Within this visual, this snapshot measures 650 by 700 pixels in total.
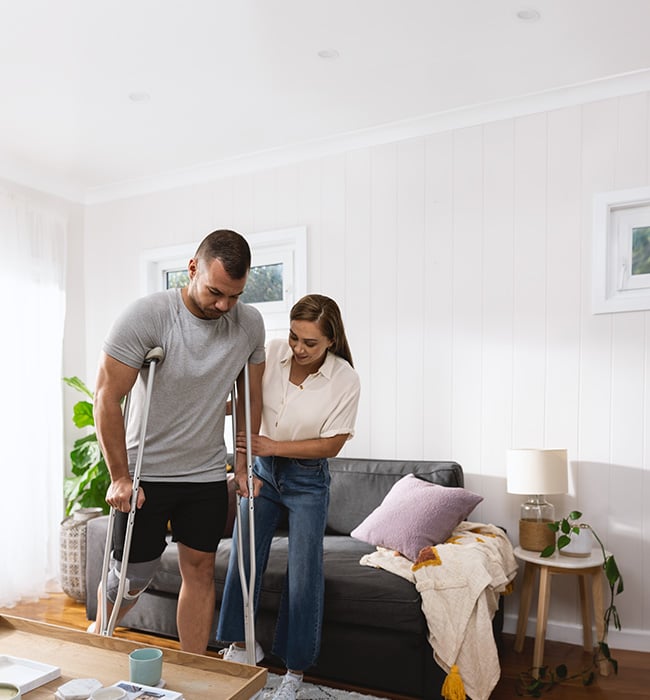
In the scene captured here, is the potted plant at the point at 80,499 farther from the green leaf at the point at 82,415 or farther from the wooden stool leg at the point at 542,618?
the wooden stool leg at the point at 542,618

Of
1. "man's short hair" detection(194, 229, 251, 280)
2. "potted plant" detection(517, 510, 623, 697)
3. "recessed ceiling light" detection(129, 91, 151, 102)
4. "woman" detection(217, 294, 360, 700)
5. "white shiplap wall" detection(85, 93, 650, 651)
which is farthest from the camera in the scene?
"recessed ceiling light" detection(129, 91, 151, 102)

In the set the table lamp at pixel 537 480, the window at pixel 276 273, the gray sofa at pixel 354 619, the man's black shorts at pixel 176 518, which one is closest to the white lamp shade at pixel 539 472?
the table lamp at pixel 537 480

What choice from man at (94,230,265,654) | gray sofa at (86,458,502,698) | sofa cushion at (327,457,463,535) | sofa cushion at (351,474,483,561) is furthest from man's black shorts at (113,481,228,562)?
sofa cushion at (327,457,463,535)

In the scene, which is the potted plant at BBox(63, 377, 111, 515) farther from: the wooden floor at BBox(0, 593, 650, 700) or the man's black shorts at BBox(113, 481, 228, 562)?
the man's black shorts at BBox(113, 481, 228, 562)

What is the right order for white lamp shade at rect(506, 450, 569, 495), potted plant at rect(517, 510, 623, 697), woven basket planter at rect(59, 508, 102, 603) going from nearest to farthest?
potted plant at rect(517, 510, 623, 697)
white lamp shade at rect(506, 450, 569, 495)
woven basket planter at rect(59, 508, 102, 603)

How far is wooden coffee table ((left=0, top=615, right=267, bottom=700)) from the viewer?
1.67 m

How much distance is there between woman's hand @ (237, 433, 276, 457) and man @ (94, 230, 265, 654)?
0.17 feet

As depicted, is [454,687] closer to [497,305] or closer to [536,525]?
[536,525]

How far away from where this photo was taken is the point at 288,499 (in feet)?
8.17

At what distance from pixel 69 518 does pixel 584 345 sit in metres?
3.01

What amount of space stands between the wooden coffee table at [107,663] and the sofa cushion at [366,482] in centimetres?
170

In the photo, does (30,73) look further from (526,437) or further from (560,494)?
(560,494)

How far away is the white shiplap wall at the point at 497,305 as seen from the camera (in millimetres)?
3268

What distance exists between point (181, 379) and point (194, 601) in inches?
29.8
